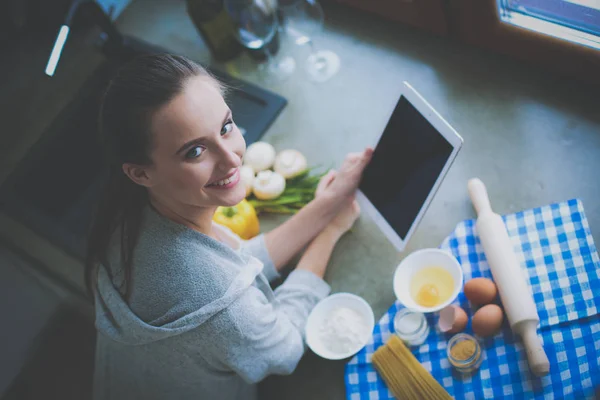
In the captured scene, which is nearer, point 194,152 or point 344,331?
point 194,152

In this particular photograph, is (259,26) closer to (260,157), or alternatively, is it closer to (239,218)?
(260,157)

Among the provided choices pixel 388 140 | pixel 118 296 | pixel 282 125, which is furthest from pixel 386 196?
pixel 118 296

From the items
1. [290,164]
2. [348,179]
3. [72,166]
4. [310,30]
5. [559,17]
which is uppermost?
[559,17]

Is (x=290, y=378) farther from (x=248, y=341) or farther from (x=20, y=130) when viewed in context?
(x=20, y=130)

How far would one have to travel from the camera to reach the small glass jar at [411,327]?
1.12 metres

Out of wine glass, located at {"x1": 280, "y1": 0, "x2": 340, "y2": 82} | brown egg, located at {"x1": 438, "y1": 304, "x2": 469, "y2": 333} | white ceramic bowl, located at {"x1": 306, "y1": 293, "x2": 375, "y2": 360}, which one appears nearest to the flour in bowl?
white ceramic bowl, located at {"x1": 306, "y1": 293, "x2": 375, "y2": 360}

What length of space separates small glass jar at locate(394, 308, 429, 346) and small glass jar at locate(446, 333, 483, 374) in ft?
0.18

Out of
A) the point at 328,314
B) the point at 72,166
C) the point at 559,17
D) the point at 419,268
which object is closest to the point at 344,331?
the point at 328,314

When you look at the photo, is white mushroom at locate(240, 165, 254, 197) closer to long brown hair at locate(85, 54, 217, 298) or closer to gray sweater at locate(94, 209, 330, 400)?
gray sweater at locate(94, 209, 330, 400)

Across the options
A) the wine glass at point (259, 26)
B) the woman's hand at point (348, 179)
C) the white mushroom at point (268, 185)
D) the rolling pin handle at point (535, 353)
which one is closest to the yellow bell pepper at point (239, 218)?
the white mushroom at point (268, 185)

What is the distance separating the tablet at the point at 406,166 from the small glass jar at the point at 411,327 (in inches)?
5.8

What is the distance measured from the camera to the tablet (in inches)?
42.4

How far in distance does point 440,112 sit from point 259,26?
0.55m

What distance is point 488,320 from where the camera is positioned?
42.1 inches
